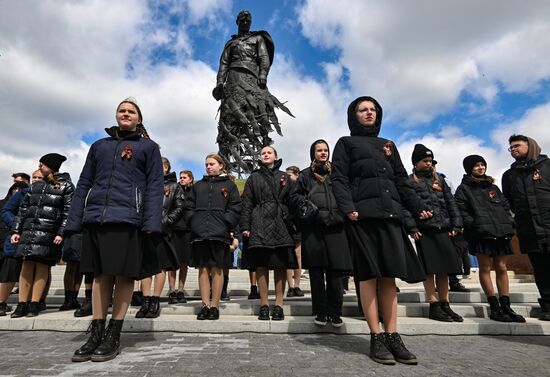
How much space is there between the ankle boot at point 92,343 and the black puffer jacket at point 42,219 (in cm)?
214

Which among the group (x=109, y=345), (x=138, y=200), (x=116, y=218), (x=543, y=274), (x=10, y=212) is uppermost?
(x=10, y=212)

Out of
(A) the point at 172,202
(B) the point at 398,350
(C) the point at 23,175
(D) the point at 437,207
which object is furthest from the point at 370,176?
(C) the point at 23,175

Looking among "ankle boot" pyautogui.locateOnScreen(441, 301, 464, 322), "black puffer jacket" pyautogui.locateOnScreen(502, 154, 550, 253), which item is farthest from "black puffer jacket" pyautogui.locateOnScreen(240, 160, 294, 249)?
"black puffer jacket" pyautogui.locateOnScreen(502, 154, 550, 253)

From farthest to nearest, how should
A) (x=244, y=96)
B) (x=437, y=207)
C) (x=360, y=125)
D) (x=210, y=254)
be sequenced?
(x=244, y=96) → (x=437, y=207) → (x=210, y=254) → (x=360, y=125)

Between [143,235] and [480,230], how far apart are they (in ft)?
12.9

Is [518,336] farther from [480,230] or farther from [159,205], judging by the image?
[159,205]

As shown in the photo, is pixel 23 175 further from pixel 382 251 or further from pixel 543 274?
pixel 543 274

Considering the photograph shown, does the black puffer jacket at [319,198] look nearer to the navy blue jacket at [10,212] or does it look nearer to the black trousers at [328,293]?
the black trousers at [328,293]

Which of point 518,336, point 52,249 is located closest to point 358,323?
point 518,336

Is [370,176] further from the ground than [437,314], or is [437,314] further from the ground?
[370,176]

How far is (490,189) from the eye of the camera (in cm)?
462

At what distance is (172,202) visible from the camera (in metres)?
4.94

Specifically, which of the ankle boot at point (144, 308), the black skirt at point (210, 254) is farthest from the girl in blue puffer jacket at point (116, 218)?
the ankle boot at point (144, 308)

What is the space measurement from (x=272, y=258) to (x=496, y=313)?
9.05 ft
